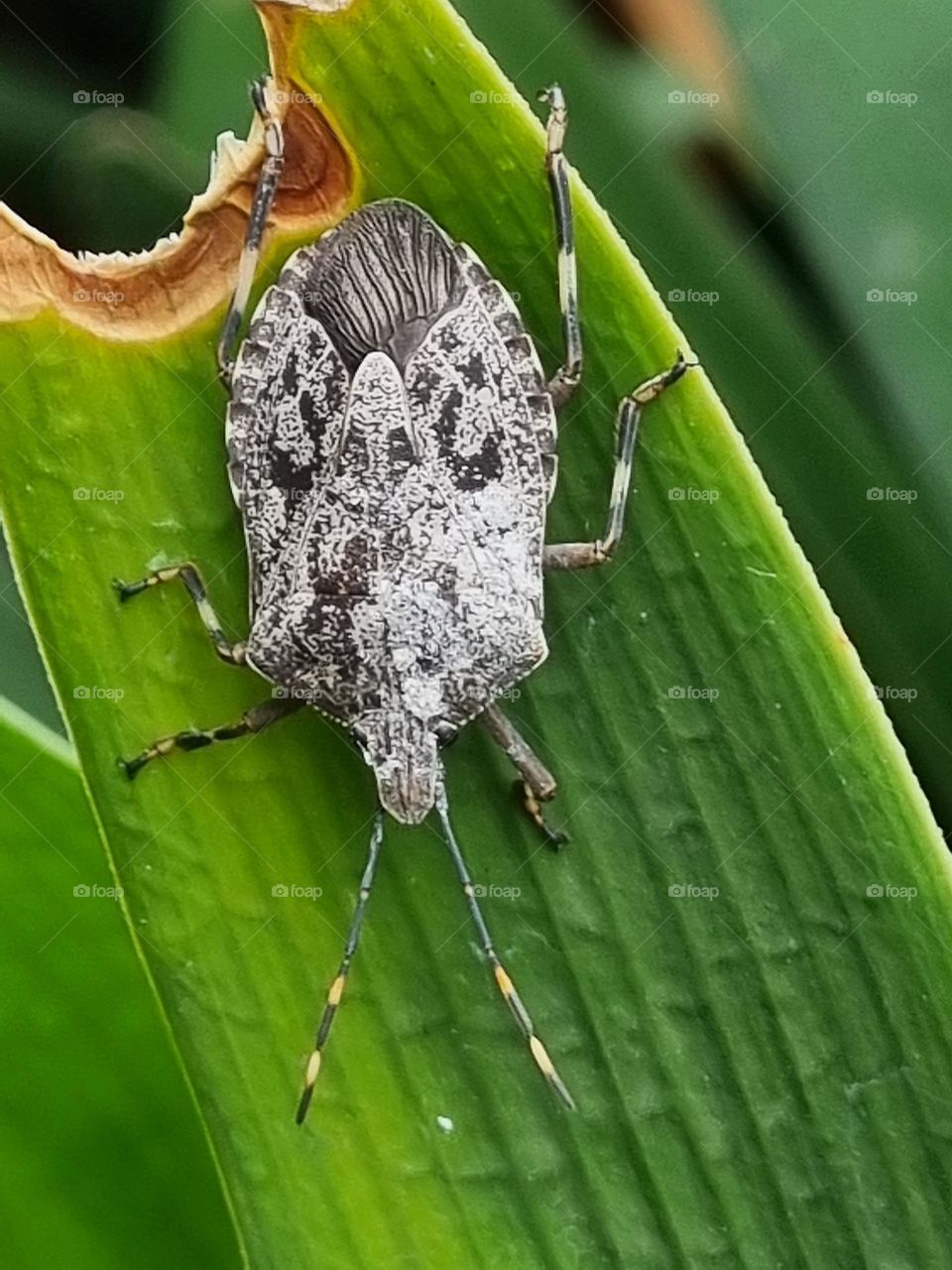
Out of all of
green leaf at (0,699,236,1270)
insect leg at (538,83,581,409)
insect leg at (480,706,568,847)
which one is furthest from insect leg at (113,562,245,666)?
insect leg at (538,83,581,409)

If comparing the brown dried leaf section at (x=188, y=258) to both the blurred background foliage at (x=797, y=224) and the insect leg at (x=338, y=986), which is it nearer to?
the blurred background foliage at (x=797, y=224)

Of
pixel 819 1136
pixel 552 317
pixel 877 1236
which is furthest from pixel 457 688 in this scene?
pixel 877 1236

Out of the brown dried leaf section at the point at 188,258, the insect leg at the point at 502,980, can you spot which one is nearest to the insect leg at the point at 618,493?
the insect leg at the point at 502,980

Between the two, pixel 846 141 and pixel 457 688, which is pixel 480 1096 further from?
pixel 846 141

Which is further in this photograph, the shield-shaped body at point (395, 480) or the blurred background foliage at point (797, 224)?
the blurred background foliage at point (797, 224)

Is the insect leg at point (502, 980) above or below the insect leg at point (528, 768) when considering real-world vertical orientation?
below

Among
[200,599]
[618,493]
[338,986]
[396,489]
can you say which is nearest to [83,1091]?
[338,986]

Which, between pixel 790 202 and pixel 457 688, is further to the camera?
pixel 790 202
